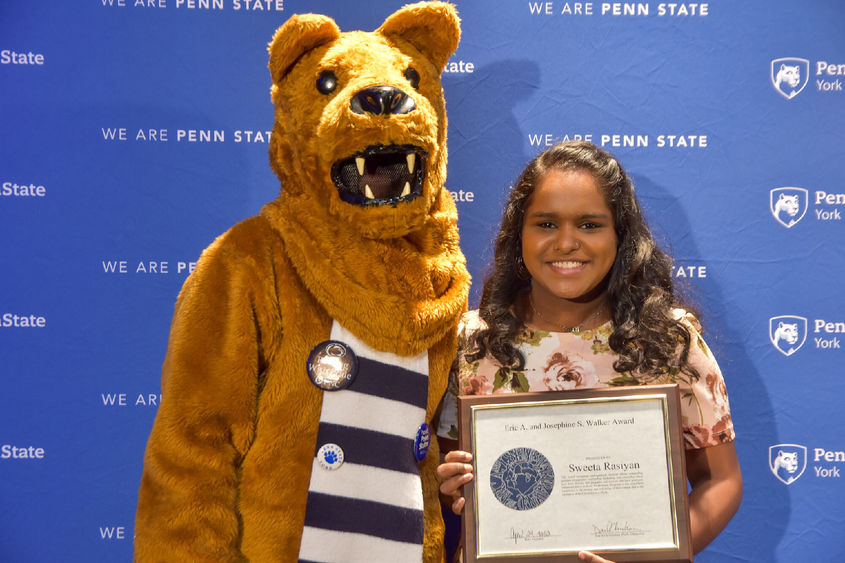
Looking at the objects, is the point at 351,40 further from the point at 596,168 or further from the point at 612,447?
the point at 612,447

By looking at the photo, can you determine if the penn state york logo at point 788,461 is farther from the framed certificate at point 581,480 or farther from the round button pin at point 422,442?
the round button pin at point 422,442

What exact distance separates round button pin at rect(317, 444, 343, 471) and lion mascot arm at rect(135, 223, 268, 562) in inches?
6.2

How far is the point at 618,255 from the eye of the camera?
5.71ft

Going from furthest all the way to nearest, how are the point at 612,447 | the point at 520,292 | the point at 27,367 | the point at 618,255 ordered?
1. the point at 27,367
2. the point at 520,292
3. the point at 618,255
4. the point at 612,447

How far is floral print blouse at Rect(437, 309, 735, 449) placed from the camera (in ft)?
5.22

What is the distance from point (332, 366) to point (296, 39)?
0.70 metres

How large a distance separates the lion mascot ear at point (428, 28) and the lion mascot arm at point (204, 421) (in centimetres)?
62

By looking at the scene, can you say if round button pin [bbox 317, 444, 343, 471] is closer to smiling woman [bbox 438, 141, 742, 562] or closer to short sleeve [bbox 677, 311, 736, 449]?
smiling woman [bbox 438, 141, 742, 562]

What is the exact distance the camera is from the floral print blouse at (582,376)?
159 centimetres

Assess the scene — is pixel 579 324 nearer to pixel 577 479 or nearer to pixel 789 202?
pixel 577 479

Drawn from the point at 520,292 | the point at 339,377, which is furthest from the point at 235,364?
the point at 520,292

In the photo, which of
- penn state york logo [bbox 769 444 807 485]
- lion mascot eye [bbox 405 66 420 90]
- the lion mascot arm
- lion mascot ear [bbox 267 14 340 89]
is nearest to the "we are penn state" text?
lion mascot eye [bbox 405 66 420 90]

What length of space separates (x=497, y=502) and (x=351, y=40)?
1.03m

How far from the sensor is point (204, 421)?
1491 millimetres
